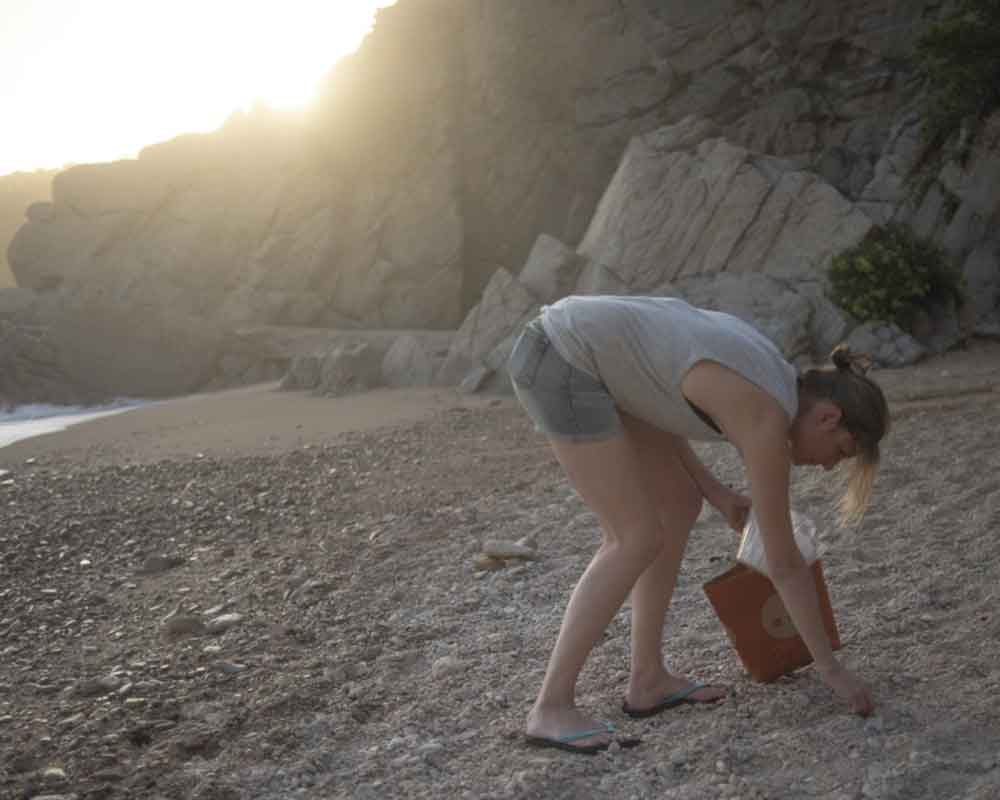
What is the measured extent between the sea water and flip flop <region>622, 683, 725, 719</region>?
12769mm

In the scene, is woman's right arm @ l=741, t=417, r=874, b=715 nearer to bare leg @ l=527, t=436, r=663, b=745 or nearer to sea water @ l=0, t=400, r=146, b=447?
bare leg @ l=527, t=436, r=663, b=745

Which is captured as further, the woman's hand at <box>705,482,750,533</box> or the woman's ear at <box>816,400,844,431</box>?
the woman's hand at <box>705,482,750,533</box>

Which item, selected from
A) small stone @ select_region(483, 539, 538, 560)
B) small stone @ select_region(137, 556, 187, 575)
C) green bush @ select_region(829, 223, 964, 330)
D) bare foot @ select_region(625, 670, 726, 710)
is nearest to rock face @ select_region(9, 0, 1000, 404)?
green bush @ select_region(829, 223, 964, 330)

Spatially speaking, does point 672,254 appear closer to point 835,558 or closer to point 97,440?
point 97,440

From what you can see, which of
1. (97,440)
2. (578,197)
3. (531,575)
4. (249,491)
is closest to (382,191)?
(578,197)

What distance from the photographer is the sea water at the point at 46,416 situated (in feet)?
49.0

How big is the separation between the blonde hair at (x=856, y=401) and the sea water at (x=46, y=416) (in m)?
13.3

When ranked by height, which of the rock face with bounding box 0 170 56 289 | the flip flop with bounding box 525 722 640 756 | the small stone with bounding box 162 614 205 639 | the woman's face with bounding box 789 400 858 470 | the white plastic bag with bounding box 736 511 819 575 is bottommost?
the small stone with bounding box 162 614 205 639

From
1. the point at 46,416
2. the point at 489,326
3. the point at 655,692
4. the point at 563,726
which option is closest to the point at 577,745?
the point at 563,726

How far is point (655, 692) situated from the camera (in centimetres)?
311

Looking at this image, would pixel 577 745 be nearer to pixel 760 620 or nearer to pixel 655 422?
pixel 760 620

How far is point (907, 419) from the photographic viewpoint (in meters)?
7.25

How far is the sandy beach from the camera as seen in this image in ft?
9.13

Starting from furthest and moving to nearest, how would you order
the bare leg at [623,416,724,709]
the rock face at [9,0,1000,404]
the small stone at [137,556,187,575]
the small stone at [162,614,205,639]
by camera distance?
the rock face at [9,0,1000,404]
the small stone at [137,556,187,575]
the small stone at [162,614,205,639]
the bare leg at [623,416,724,709]
